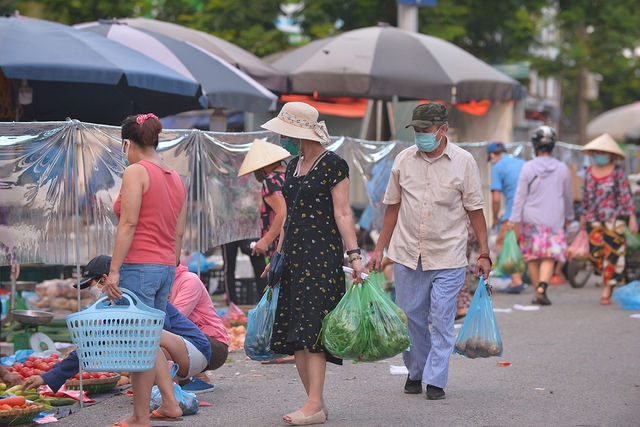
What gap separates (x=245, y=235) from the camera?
30.7ft

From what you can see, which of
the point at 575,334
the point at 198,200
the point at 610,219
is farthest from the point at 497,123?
the point at 198,200

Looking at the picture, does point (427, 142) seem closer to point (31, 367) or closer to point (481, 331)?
point (481, 331)

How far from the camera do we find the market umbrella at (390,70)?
13484 millimetres

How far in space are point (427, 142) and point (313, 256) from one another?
4.10 feet

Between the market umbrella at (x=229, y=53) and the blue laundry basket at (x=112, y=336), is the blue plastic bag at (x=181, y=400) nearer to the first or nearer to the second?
the blue laundry basket at (x=112, y=336)

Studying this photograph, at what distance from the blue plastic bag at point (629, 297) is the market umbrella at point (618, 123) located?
757 inches

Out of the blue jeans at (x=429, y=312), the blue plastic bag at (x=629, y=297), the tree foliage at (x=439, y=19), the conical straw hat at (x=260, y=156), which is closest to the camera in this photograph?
the blue jeans at (x=429, y=312)

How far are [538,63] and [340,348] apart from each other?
19784 mm

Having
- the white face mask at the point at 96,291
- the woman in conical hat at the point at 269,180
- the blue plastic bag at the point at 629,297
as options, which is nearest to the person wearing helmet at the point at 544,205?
the blue plastic bag at the point at 629,297

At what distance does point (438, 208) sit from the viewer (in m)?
6.34

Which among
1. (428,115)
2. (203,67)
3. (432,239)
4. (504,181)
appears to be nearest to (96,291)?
(432,239)

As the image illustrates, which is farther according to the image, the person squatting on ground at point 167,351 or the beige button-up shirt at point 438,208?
the beige button-up shirt at point 438,208

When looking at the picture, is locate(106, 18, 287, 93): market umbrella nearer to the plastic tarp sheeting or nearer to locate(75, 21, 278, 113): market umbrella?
locate(75, 21, 278, 113): market umbrella

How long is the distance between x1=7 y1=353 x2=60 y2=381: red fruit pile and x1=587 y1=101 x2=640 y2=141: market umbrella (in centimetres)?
2532
